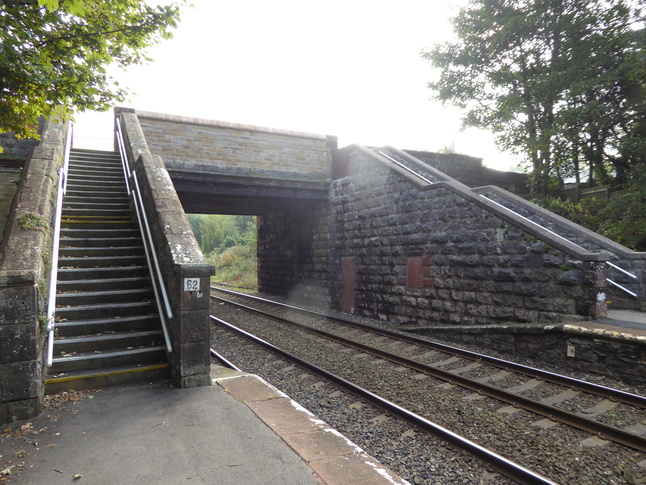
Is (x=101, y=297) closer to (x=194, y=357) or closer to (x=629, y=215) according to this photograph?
(x=194, y=357)

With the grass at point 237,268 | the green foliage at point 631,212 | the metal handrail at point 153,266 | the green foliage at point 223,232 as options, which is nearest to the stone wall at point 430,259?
the green foliage at point 631,212

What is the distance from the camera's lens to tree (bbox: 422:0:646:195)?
12648 millimetres

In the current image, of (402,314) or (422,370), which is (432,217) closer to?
(402,314)

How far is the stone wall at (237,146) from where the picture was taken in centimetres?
1175

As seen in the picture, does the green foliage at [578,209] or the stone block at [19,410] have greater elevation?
the green foliage at [578,209]

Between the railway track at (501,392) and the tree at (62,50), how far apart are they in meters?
5.83

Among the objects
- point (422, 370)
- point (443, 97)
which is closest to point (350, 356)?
point (422, 370)

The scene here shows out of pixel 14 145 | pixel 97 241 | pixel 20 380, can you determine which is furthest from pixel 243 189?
pixel 20 380

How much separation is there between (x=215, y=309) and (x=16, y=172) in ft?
24.4

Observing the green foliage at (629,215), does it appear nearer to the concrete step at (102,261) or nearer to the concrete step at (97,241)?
the concrete step at (102,261)

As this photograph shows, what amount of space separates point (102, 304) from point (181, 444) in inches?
118

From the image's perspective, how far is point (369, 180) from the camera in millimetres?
12008

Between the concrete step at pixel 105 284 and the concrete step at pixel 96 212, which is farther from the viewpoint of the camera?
the concrete step at pixel 96 212

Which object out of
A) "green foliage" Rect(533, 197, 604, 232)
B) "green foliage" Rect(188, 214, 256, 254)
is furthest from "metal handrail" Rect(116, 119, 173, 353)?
"green foliage" Rect(188, 214, 256, 254)
